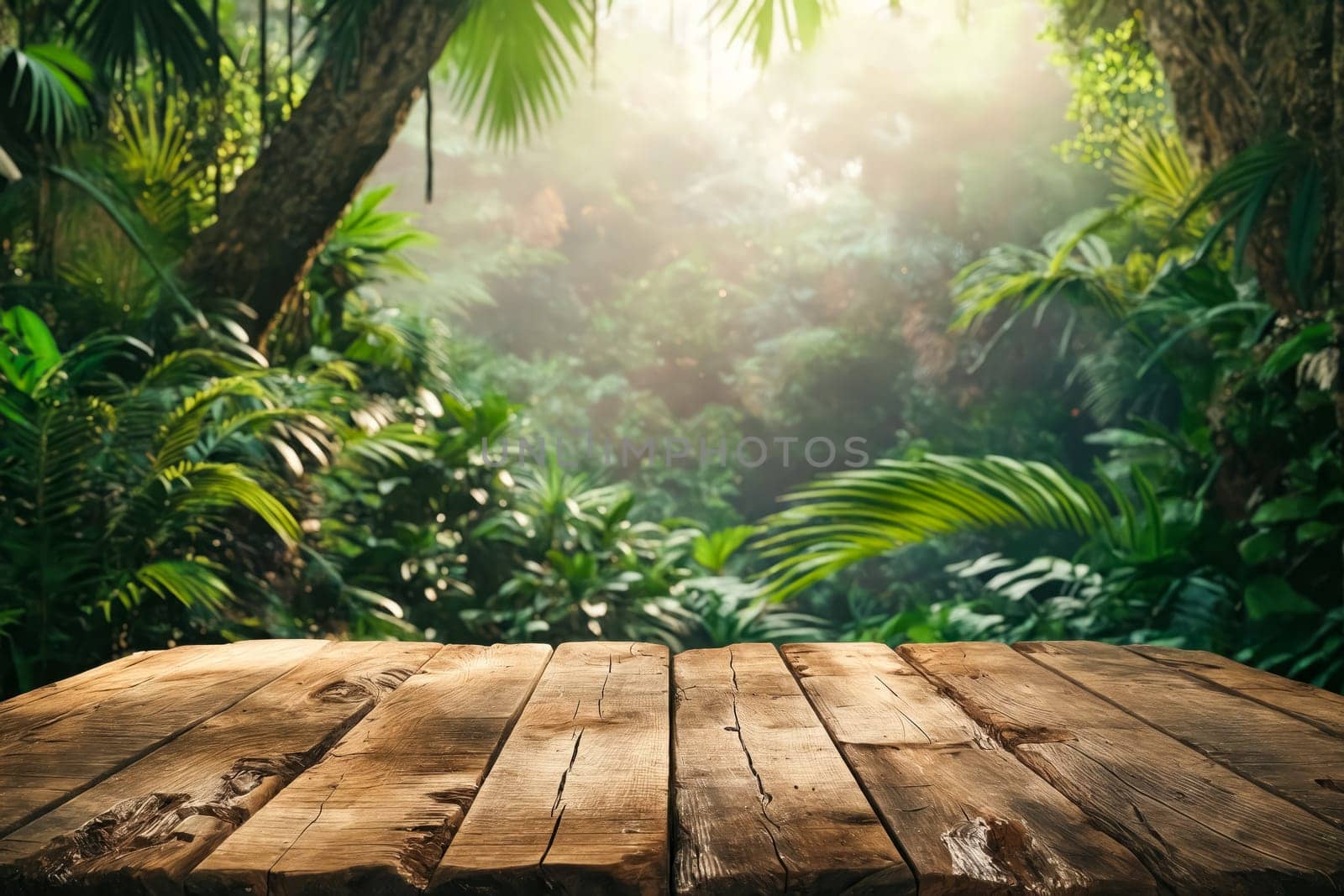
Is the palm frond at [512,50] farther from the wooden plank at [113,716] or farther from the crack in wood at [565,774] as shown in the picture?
the crack in wood at [565,774]

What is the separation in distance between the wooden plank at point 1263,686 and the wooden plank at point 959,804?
0.31 meters

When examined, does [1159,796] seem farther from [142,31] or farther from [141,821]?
[142,31]

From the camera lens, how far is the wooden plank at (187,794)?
580mm

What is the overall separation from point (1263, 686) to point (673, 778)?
2.24 feet

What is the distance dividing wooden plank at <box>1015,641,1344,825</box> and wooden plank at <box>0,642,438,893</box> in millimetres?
742

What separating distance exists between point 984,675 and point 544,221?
985 cm

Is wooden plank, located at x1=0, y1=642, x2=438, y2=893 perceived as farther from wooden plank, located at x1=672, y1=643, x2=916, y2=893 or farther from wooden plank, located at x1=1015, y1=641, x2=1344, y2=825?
wooden plank, located at x1=1015, y1=641, x2=1344, y2=825

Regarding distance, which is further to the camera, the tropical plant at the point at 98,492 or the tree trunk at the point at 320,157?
the tree trunk at the point at 320,157

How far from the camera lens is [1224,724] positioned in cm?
86

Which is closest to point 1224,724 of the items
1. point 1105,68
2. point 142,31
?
point 142,31

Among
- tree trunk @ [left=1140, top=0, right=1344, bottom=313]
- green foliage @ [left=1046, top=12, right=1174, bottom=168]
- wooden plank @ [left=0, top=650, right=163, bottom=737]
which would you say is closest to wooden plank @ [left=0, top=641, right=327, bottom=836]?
A: wooden plank @ [left=0, top=650, right=163, bottom=737]

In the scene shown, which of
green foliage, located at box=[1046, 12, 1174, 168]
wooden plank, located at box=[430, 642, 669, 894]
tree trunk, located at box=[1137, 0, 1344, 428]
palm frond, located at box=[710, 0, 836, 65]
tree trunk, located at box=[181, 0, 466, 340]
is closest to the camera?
wooden plank, located at box=[430, 642, 669, 894]

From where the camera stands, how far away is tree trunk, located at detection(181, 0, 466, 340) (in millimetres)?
2818

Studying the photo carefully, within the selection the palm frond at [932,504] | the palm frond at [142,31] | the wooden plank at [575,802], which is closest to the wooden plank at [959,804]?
the wooden plank at [575,802]
